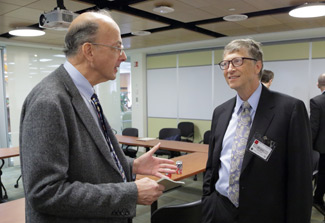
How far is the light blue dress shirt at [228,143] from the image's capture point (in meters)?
1.71

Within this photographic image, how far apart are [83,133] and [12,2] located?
130 inches

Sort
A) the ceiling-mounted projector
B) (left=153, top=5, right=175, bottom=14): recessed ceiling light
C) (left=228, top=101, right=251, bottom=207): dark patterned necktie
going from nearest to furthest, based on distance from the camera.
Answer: (left=228, top=101, right=251, bottom=207): dark patterned necktie, the ceiling-mounted projector, (left=153, top=5, right=175, bottom=14): recessed ceiling light

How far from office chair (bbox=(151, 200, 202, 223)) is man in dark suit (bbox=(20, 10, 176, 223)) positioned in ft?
2.07

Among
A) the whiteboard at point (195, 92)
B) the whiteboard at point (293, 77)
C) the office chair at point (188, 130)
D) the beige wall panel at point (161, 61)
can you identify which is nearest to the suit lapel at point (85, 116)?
the whiteboard at point (293, 77)

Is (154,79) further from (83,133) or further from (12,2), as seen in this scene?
(83,133)

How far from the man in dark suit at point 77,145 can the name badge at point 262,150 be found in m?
0.67

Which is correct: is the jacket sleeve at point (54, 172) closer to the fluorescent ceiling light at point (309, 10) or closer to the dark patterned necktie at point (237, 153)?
the dark patterned necktie at point (237, 153)

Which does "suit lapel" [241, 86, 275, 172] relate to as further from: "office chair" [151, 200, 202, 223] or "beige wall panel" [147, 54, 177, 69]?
"beige wall panel" [147, 54, 177, 69]

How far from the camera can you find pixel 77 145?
98 cm

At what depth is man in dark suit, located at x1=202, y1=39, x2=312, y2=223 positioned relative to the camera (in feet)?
4.87

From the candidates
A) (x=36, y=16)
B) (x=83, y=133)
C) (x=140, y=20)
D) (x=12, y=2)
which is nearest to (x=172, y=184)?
(x=83, y=133)

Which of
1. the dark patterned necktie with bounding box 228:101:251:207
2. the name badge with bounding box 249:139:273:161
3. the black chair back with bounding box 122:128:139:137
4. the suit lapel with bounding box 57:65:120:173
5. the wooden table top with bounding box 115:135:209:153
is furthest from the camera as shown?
the black chair back with bounding box 122:128:139:137

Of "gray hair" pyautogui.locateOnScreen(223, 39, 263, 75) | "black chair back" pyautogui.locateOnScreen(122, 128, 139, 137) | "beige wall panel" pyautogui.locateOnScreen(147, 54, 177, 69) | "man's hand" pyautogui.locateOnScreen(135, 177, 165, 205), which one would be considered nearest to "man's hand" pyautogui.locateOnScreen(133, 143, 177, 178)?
"man's hand" pyautogui.locateOnScreen(135, 177, 165, 205)

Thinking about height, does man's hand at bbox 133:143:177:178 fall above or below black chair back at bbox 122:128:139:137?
above
